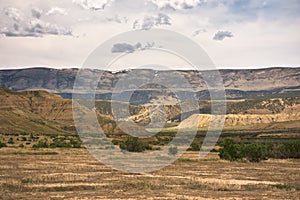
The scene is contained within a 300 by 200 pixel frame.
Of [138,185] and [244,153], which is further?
[244,153]

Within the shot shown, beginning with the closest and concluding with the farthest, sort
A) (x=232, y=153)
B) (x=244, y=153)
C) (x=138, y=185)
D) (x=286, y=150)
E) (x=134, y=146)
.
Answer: (x=138, y=185)
(x=232, y=153)
(x=244, y=153)
(x=286, y=150)
(x=134, y=146)

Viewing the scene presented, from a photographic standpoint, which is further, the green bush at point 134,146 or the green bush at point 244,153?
the green bush at point 134,146

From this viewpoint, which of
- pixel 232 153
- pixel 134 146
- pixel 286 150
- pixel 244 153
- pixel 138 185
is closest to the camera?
pixel 138 185

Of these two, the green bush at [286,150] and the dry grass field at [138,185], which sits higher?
the green bush at [286,150]

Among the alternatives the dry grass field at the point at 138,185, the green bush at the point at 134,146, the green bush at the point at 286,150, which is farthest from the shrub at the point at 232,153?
the dry grass field at the point at 138,185

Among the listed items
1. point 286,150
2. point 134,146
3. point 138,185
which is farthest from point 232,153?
point 138,185

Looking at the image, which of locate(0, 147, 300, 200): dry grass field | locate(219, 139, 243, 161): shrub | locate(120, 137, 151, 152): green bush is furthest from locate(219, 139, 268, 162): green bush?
locate(120, 137, 151, 152): green bush

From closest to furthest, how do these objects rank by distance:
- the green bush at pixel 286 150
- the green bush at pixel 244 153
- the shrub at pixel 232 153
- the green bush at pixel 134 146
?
the green bush at pixel 244 153 → the shrub at pixel 232 153 → the green bush at pixel 286 150 → the green bush at pixel 134 146

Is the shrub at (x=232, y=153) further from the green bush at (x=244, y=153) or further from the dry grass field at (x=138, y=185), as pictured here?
the dry grass field at (x=138, y=185)

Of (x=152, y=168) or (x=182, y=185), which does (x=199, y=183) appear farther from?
(x=152, y=168)

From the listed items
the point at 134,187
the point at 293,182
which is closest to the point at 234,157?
the point at 293,182

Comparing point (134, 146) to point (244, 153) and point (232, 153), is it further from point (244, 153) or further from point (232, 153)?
point (244, 153)

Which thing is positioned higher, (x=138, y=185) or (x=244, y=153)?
(x=244, y=153)

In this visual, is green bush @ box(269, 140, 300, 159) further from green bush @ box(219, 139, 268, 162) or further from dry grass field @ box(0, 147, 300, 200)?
dry grass field @ box(0, 147, 300, 200)
